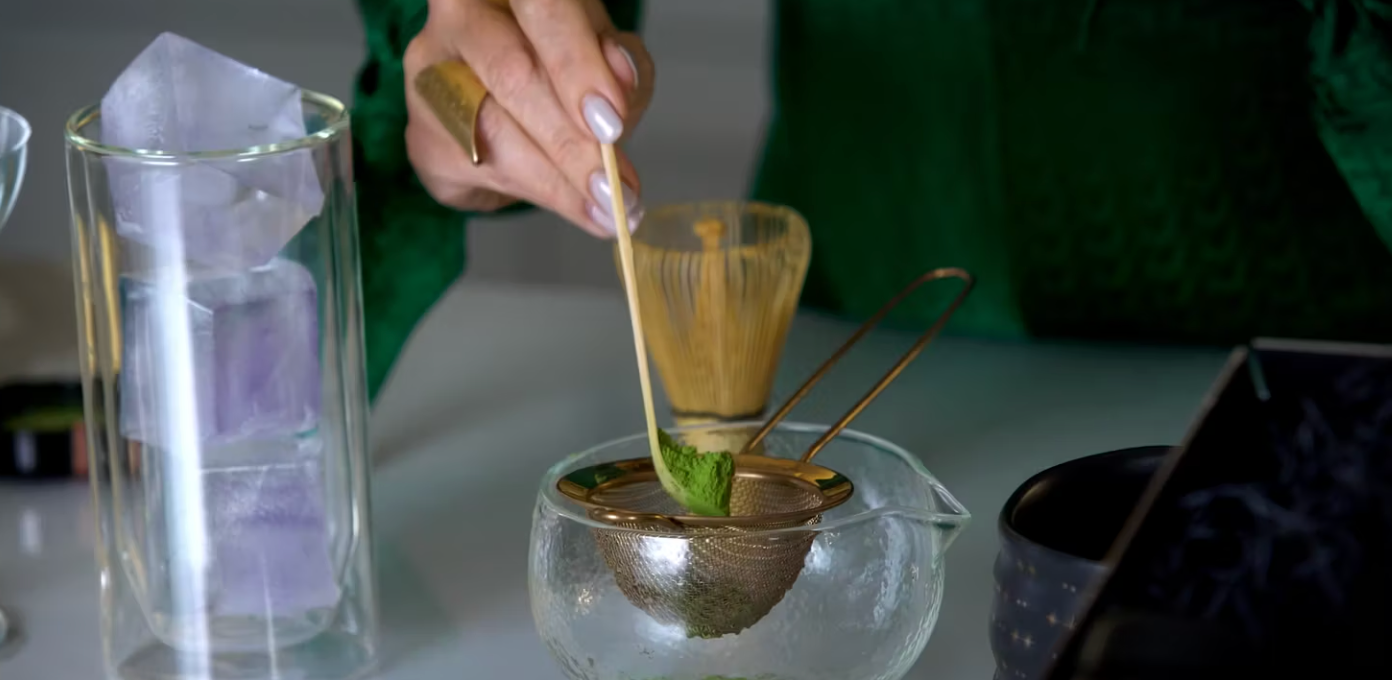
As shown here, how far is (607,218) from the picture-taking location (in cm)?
50

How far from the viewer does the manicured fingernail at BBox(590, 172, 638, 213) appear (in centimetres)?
48

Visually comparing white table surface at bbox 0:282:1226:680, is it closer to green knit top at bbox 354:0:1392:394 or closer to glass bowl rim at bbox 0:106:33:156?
green knit top at bbox 354:0:1392:394

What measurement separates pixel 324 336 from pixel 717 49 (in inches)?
42.1

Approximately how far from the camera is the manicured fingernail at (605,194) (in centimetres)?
48

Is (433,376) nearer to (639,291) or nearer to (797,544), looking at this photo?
(639,291)

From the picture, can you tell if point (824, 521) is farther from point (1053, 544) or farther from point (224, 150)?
point (224, 150)

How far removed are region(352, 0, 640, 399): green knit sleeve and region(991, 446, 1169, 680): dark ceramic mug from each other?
0.34 m

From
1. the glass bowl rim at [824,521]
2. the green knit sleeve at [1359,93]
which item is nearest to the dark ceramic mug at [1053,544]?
the glass bowl rim at [824,521]

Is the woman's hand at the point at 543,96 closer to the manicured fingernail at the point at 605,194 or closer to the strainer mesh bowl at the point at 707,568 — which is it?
the manicured fingernail at the point at 605,194

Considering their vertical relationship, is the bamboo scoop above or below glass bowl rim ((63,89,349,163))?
below

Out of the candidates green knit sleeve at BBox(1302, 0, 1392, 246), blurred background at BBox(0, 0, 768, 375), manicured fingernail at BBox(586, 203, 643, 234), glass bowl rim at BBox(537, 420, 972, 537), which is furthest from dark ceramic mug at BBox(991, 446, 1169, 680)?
blurred background at BBox(0, 0, 768, 375)

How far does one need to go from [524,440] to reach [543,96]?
19cm

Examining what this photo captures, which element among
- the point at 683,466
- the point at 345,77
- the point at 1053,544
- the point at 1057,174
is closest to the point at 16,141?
the point at 683,466

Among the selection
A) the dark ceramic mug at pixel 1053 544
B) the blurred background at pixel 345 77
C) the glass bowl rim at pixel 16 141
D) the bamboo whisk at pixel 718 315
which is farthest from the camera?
the blurred background at pixel 345 77
